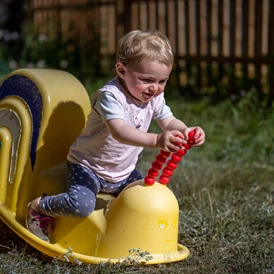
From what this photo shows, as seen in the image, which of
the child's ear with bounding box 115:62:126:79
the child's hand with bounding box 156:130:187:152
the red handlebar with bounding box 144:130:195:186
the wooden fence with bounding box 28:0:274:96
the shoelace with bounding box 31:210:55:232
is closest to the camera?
the child's hand with bounding box 156:130:187:152

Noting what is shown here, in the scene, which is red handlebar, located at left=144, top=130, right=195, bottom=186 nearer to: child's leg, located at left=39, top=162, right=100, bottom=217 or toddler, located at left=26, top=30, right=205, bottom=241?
toddler, located at left=26, top=30, right=205, bottom=241

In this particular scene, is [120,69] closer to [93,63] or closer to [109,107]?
[109,107]

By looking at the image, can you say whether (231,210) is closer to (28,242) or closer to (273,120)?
(28,242)

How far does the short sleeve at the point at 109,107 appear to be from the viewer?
283 cm

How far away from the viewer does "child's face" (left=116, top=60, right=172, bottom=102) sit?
284cm

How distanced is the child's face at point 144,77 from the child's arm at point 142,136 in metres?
0.18

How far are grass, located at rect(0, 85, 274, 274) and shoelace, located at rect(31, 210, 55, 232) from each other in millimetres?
142

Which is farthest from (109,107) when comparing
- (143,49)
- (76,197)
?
(76,197)

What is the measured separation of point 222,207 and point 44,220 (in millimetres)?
1066

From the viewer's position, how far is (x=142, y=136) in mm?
2736

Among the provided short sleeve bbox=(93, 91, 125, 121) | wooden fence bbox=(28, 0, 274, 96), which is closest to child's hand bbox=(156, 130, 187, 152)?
short sleeve bbox=(93, 91, 125, 121)

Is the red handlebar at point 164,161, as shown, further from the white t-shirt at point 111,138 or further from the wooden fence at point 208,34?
the wooden fence at point 208,34

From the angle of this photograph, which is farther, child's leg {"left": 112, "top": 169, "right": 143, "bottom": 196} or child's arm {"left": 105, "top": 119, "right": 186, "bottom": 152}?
child's leg {"left": 112, "top": 169, "right": 143, "bottom": 196}

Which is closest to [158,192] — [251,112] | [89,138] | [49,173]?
[89,138]
